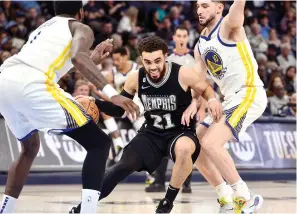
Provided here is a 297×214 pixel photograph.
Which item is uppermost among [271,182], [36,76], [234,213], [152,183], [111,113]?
[36,76]

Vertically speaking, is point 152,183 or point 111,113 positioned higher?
point 111,113

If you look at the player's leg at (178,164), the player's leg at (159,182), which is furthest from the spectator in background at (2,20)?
the player's leg at (178,164)

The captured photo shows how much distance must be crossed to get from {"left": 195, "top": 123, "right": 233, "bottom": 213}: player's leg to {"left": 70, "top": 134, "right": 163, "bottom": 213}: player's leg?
1.71 ft

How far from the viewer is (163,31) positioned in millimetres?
15633

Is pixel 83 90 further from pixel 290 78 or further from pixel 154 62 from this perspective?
pixel 290 78

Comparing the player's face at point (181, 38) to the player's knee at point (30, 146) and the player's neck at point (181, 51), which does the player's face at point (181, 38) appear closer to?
the player's neck at point (181, 51)

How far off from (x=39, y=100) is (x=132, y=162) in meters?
1.35

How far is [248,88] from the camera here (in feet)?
23.5

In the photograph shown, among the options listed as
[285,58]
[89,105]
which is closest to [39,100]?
[89,105]

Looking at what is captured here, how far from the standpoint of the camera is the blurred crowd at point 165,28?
44.9ft

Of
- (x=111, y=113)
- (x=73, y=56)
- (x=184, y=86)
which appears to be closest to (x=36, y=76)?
(x=73, y=56)

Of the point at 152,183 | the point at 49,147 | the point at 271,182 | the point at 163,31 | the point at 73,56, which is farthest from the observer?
the point at 163,31

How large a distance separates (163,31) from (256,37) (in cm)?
244

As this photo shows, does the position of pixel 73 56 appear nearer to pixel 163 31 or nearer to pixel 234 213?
pixel 234 213
